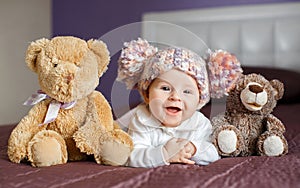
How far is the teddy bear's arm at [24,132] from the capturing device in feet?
3.42

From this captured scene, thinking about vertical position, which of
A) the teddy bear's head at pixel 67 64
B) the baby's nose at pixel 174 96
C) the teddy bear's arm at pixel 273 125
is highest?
the teddy bear's head at pixel 67 64

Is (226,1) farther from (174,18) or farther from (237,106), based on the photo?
(237,106)

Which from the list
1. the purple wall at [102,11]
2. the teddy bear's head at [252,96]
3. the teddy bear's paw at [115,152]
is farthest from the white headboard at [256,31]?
the teddy bear's paw at [115,152]

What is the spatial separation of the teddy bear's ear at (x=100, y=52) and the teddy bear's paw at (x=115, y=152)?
18cm

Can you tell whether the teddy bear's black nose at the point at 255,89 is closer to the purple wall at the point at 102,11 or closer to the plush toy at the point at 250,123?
the plush toy at the point at 250,123

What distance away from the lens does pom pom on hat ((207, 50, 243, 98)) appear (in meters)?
1.07

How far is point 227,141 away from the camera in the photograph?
1106 millimetres

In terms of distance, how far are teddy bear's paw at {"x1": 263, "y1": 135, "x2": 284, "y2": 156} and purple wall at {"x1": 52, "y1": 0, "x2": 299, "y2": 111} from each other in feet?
6.72

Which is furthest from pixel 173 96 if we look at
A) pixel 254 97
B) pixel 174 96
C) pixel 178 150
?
pixel 254 97

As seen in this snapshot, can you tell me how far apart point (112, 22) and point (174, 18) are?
0.50m

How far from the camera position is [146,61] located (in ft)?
3.54

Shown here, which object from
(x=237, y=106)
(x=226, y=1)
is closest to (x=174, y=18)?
(x=226, y=1)

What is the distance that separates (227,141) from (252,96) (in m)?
0.13

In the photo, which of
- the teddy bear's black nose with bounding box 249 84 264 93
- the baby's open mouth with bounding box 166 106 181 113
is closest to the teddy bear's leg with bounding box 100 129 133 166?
the baby's open mouth with bounding box 166 106 181 113
